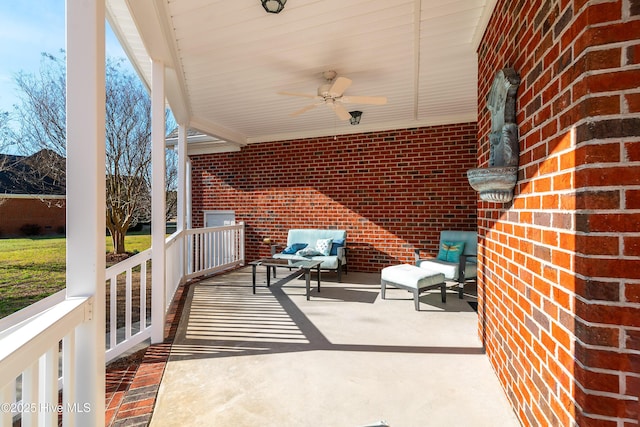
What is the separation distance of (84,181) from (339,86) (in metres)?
2.57

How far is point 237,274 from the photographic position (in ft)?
18.4

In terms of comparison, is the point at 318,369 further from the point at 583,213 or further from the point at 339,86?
the point at 339,86

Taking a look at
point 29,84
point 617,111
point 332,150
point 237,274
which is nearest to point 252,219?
point 237,274

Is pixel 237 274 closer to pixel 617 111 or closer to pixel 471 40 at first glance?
pixel 471 40

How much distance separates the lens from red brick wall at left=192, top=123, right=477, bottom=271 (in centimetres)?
544

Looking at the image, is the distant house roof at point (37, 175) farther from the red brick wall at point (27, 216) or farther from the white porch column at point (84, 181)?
the white porch column at point (84, 181)

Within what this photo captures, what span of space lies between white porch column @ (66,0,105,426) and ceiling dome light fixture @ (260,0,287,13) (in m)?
1.16

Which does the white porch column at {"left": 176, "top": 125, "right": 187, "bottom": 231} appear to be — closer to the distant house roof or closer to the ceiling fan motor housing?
the distant house roof

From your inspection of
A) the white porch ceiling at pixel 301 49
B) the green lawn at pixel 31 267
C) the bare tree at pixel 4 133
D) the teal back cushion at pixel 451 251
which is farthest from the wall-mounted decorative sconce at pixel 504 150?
the green lawn at pixel 31 267

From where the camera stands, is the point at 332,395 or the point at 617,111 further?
the point at 332,395

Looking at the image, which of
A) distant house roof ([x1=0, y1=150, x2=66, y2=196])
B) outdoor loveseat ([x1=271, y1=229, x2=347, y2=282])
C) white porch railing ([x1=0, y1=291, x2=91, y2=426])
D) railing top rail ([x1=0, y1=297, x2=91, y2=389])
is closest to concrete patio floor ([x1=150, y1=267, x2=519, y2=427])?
white porch railing ([x1=0, y1=291, x2=91, y2=426])

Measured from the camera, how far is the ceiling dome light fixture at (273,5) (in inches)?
87.2

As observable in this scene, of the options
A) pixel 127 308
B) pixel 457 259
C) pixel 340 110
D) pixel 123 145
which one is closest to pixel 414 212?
pixel 457 259

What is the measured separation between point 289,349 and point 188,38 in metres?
2.85
